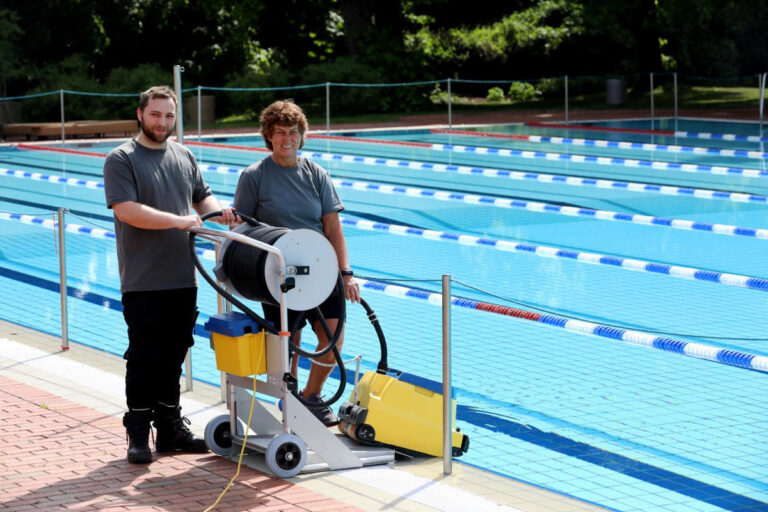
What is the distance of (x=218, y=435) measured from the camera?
4.99m

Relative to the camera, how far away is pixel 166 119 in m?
4.88

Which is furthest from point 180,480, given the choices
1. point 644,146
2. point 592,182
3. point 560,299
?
point 644,146

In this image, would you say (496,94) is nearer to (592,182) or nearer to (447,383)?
(592,182)

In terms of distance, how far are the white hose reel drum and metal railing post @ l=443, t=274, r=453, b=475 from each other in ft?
1.54

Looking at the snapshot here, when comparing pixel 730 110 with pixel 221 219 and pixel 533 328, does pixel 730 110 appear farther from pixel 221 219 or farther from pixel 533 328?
pixel 221 219

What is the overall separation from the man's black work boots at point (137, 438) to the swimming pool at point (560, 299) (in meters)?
1.50

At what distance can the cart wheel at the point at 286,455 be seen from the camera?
4.61 metres

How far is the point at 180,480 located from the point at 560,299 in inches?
202

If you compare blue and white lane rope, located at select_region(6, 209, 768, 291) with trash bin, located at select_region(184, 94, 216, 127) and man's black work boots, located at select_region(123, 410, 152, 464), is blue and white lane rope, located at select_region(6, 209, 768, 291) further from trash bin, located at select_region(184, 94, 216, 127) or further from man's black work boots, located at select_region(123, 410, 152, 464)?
trash bin, located at select_region(184, 94, 216, 127)

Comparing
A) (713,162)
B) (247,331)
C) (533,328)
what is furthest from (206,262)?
(713,162)

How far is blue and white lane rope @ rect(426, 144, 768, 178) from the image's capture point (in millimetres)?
15944

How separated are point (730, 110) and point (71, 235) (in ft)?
67.0

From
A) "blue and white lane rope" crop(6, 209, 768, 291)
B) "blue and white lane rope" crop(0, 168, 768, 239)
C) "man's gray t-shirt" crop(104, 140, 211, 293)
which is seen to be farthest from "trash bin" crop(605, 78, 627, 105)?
"man's gray t-shirt" crop(104, 140, 211, 293)

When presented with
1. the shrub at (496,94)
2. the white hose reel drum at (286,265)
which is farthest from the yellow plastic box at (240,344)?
the shrub at (496,94)
